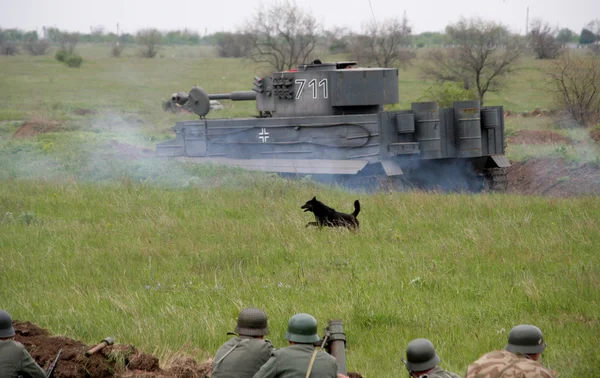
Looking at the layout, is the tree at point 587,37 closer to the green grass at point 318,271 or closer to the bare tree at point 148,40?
the bare tree at point 148,40

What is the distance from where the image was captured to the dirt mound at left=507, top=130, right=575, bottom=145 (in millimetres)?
25688

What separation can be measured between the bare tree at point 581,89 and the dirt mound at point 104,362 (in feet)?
78.7

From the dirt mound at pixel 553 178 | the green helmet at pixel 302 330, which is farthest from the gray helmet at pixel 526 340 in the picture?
the dirt mound at pixel 553 178

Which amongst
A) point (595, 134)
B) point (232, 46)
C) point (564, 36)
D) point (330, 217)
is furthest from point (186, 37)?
point (330, 217)

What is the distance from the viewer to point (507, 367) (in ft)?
15.2

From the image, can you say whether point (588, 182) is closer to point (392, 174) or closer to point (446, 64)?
point (392, 174)

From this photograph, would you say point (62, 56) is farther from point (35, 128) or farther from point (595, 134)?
point (595, 134)

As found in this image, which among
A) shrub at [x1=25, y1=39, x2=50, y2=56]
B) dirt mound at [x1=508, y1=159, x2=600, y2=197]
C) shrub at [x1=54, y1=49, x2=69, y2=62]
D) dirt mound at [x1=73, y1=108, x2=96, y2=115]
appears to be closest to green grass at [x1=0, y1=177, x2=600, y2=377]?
dirt mound at [x1=508, y1=159, x2=600, y2=197]

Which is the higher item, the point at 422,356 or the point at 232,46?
the point at 232,46

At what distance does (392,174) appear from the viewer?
17.2 meters

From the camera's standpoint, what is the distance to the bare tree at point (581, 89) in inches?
1102

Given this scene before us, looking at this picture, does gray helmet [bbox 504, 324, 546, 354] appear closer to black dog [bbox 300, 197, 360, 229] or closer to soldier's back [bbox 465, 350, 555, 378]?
soldier's back [bbox 465, 350, 555, 378]

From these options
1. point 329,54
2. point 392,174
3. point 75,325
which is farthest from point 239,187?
point 329,54

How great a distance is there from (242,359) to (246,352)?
5 cm
